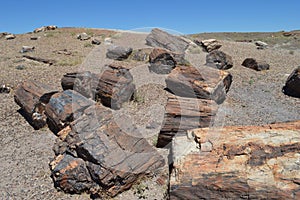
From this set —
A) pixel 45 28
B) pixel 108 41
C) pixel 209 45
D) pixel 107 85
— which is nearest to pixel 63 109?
pixel 107 85

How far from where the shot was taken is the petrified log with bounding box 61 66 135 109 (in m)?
8.27

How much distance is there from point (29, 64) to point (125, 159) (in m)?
10.5

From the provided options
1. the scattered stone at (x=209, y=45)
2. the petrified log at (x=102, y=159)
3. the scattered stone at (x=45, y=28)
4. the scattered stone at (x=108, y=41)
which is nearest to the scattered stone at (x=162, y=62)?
the petrified log at (x=102, y=159)

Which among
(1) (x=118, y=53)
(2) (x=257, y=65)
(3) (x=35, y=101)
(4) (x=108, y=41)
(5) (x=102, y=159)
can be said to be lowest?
(5) (x=102, y=159)

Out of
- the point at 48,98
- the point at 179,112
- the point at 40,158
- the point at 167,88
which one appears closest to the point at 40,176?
the point at 40,158

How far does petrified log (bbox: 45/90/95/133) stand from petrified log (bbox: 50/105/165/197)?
34.2 inches

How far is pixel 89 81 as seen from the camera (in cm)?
857

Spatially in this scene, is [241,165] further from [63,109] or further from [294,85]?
[294,85]

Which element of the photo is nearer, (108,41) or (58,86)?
(58,86)

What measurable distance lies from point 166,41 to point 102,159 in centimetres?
1265

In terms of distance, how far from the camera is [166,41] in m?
16.5

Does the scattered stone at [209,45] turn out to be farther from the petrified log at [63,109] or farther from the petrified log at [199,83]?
the petrified log at [63,109]

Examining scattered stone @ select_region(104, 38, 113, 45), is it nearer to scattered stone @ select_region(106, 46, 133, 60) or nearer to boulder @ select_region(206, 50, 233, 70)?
scattered stone @ select_region(106, 46, 133, 60)

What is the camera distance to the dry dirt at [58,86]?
5.50m
